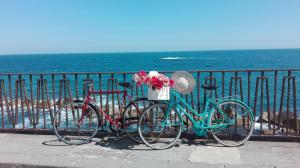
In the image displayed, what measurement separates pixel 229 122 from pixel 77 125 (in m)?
2.80

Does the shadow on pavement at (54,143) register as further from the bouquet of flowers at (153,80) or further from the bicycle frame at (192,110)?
the bicycle frame at (192,110)

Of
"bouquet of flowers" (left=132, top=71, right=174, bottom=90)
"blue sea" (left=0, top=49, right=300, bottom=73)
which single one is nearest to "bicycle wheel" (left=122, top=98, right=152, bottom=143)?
"bouquet of flowers" (left=132, top=71, right=174, bottom=90)

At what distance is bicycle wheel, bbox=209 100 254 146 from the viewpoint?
16.6ft

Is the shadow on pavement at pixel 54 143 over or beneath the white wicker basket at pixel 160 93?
beneath

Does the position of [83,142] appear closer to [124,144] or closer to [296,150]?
[124,144]

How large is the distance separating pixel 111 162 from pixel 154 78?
1460mm

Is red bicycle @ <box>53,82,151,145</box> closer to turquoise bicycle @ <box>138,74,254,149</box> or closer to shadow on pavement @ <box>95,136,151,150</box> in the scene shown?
shadow on pavement @ <box>95,136,151,150</box>

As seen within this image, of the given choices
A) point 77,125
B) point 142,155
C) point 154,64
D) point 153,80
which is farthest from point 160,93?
point 154,64

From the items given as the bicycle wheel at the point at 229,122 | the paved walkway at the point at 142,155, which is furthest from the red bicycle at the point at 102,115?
the bicycle wheel at the point at 229,122

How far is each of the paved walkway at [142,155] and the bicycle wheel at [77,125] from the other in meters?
0.22

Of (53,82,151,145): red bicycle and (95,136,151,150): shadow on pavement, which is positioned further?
(53,82,151,145): red bicycle

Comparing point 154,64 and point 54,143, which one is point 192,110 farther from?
point 154,64

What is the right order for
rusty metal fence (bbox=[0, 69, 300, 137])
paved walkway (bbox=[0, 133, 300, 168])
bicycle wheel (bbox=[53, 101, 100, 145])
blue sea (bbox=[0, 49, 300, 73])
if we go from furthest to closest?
blue sea (bbox=[0, 49, 300, 73])
bicycle wheel (bbox=[53, 101, 100, 145])
rusty metal fence (bbox=[0, 69, 300, 137])
paved walkway (bbox=[0, 133, 300, 168])

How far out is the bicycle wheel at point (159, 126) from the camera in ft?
16.7
